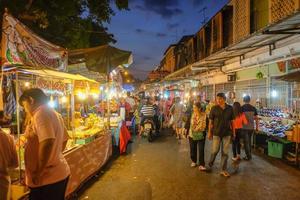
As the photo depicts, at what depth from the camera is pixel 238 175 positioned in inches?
280

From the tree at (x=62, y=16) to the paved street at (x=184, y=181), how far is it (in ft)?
17.8

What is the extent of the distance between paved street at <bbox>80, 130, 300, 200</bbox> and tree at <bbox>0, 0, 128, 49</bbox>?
17.8 ft

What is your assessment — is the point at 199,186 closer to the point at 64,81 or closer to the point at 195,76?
the point at 64,81

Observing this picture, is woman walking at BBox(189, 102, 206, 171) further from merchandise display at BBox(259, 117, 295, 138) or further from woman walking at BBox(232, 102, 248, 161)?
merchandise display at BBox(259, 117, 295, 138)

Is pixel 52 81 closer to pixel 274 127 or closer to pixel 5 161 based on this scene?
pixel 5 161

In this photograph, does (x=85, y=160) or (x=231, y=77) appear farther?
(x=231, y=77)

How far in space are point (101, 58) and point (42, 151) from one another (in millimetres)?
5408

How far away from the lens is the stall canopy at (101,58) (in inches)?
316

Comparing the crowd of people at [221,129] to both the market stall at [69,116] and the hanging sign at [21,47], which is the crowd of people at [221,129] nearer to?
the market stall at [69,116]

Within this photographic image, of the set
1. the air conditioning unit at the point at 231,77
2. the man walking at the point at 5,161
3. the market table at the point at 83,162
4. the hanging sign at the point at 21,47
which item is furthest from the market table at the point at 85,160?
the air conditioning unit at the point at 231,77

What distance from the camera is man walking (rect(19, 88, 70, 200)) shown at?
121 inches

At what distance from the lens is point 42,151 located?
10.00ft

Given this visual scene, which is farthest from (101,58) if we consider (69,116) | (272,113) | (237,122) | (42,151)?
(272,113)

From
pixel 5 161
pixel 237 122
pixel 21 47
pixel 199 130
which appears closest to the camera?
pixel 5 161
